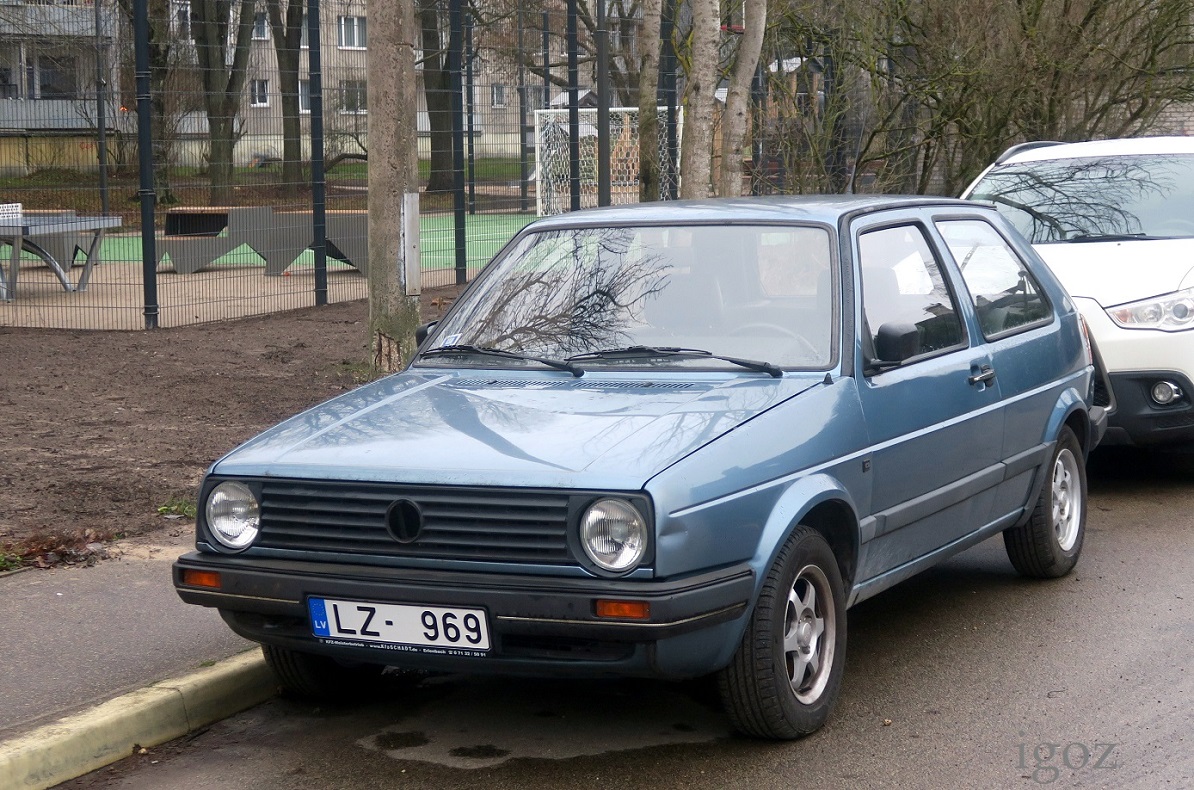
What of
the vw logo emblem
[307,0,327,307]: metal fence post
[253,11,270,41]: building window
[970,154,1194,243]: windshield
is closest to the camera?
the vw logo emblem

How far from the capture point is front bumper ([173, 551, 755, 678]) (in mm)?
3971

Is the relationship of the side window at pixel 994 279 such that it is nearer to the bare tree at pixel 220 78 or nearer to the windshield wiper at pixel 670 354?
the windshield wiper at pixel 670 354

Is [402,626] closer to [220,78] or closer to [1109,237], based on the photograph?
[1109,237]

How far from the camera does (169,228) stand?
1481 cm

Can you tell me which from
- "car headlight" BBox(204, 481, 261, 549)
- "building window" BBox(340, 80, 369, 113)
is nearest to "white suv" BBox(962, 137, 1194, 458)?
"car headlight" BBox(204, 481, 261, 549)

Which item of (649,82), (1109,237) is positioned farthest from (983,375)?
(649,82)

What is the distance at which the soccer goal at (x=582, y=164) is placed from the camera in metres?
20.5

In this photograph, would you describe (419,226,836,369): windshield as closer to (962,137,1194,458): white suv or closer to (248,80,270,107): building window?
(962,137,1194,458): white suv

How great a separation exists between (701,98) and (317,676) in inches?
330

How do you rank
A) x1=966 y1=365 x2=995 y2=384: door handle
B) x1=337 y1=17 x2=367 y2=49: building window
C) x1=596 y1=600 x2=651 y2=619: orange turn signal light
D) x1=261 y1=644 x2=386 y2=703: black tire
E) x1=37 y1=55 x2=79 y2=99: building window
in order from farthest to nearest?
x1=337 y1=17 x2=367 y2=49: building window, x1=37 y1=55 x2=79 y2=99: building window, x1=966 y1=365 x2=995 y2=384: door handle, x1=261 y1=644 x2=386 y2=703: black tire, x1=596 y1=600 x2=651 y2=619: orange turn signal light

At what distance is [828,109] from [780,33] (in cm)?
178

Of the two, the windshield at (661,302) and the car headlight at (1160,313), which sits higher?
the windshield at (661,302)

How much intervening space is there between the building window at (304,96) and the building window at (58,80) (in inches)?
81.2

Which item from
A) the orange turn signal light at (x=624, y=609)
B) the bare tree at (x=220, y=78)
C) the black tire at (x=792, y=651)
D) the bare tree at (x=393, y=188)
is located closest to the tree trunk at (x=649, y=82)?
the bare tree at (x=220, y=78)
